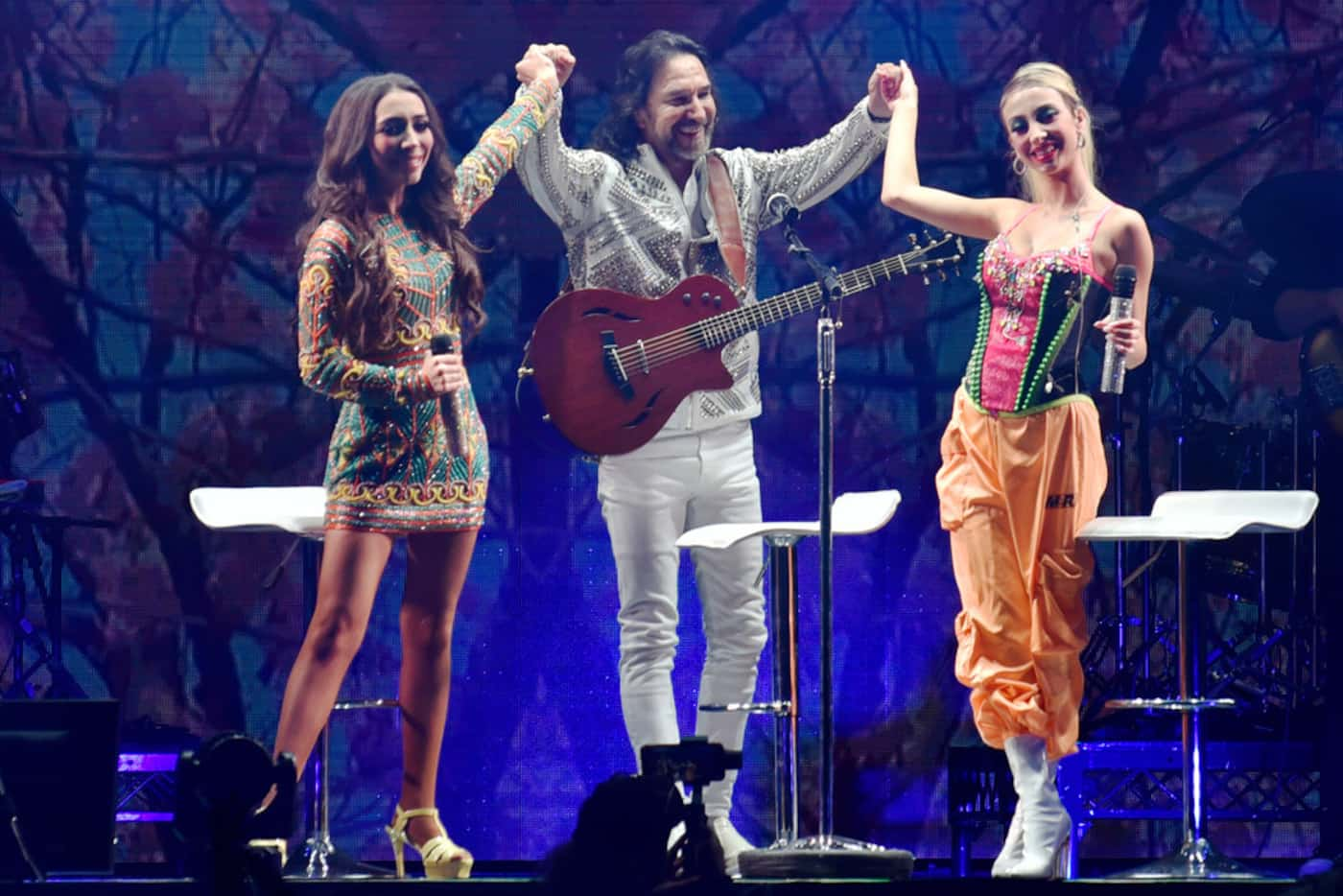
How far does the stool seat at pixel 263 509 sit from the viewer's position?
5188 millimetres

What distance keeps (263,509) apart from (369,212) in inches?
33.4

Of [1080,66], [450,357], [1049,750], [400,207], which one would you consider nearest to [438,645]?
[450,357]

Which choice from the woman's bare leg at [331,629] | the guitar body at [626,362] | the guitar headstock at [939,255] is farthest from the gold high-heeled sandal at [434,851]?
the guitar headstock at [939,255]

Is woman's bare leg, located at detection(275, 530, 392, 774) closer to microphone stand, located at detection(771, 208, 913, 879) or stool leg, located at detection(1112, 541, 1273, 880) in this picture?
microphone stand, located at detection(771, 208, 913, 879)

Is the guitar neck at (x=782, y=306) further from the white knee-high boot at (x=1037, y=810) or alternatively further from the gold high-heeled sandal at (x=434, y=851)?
the gold high-heeled sandal at (x=434, y=851)

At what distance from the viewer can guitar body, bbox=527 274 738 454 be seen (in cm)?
550

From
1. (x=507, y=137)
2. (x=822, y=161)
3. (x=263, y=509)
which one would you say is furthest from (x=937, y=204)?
(x=263, y=509)

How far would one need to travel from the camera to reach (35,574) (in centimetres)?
620

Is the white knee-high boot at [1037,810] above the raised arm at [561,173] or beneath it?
beneath

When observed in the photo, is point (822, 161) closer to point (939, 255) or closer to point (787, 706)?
point (939, 255)

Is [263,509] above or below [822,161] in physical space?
below

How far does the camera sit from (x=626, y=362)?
5.52m

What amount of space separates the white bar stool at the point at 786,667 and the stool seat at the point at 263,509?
991 millimetres

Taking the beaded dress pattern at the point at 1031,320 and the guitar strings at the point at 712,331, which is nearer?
the beaded dress pattern at the point at 1031,320
